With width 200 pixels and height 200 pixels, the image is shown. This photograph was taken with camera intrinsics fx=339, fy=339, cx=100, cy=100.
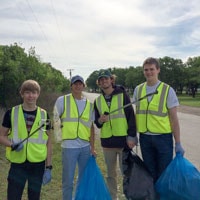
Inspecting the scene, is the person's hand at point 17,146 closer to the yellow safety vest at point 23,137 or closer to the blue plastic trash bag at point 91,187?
the yellow safety vest at point 23,137

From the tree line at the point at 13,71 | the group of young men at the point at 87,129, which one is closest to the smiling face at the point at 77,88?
the group of young men at the point at 87,129

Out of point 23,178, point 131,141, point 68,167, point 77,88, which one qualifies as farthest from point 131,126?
point 23,178

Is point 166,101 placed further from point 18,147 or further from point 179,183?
point 18,147

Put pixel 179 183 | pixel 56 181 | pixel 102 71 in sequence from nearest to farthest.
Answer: pixel 179 183 → pixel 102 71 → pixel 56 181

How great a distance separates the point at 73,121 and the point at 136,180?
1037mm

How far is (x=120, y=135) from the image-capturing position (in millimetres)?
4449

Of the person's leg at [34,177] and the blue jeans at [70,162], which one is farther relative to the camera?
the blue jeans at [70,162]

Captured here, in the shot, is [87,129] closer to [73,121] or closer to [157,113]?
[73,121]

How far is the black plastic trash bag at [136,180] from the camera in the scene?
155 inches

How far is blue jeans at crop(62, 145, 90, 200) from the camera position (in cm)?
420

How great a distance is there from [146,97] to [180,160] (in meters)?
0.86

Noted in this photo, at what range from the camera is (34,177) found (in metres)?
3.60

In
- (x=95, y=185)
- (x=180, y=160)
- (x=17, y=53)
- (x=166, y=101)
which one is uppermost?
(x=17, y=53)

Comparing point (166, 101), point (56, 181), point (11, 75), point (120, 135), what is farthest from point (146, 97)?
point (11, 75)
